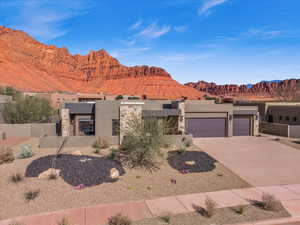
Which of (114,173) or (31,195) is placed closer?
(31,195)

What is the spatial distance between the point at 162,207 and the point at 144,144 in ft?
16.0

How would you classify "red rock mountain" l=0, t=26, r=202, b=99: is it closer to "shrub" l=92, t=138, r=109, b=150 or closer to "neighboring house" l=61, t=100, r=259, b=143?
"neighboring house" l=61, t=100, r=259, b=143

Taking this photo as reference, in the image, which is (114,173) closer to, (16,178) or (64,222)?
(64,222)

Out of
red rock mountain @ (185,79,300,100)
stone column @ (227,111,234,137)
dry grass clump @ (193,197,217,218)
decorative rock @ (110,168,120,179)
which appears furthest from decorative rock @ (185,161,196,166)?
red rock mountain @ (185,79,300,100)

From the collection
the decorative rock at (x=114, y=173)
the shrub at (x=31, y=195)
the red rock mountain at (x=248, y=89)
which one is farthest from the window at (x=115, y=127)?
the red rock mountain at (x=248, y=89)

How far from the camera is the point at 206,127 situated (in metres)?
23.1

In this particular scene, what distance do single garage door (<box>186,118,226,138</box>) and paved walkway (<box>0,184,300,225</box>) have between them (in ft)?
42.7

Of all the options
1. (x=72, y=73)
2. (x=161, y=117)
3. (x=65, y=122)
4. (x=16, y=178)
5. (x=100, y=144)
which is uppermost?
(x=72, y=73)

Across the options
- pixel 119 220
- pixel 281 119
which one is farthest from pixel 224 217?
pixel 281 119

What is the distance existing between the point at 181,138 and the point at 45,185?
36.1 ft

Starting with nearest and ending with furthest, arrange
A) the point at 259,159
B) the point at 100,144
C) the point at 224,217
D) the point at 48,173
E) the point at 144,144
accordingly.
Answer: the point at 224,217 < the point at 48,173 < the point at 144,144 < the point at 259,159 < the point at 100,144

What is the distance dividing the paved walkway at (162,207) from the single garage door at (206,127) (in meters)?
13.0

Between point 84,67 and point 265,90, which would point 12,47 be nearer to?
point 84,67

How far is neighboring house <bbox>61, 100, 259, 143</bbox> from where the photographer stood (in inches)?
703
